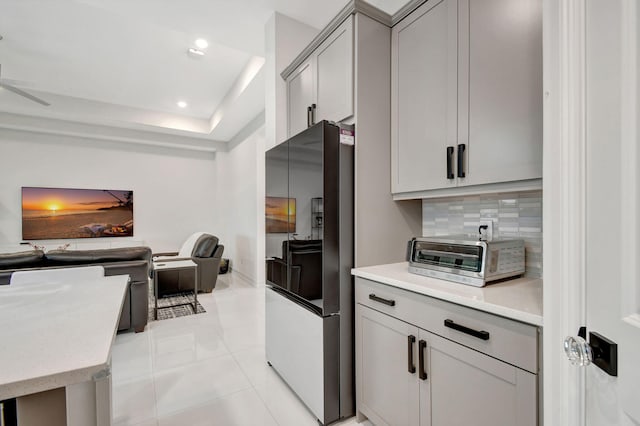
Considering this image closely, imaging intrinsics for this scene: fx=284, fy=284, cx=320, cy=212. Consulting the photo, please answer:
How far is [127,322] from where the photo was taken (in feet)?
9.77

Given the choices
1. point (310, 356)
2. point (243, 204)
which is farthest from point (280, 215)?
point (243, 204)

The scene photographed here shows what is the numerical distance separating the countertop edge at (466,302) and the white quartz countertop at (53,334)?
1.14m

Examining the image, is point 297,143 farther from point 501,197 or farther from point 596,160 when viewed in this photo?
point 596,160

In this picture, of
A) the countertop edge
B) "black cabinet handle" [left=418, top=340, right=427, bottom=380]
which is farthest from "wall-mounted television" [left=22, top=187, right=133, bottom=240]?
"black cabinet handle" [left=418, top=340, right=427, bottom=380]

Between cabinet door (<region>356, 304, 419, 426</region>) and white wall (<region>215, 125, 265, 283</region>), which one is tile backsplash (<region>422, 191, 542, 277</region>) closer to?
cabinet door (<region>356, 304, 419, 426</region>)

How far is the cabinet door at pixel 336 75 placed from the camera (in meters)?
1.74

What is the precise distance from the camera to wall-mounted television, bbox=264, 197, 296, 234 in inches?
75.9

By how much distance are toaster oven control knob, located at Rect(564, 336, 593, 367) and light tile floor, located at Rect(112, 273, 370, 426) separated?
55.3 inches

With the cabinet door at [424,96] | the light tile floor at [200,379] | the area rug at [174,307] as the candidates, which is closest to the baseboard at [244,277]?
the area rug at [174,307]

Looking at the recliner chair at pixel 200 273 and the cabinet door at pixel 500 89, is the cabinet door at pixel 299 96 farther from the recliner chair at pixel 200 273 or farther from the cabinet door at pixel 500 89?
the recliner chair at pixel 200 273

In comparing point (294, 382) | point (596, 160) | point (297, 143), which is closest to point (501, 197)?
point (596, 160)

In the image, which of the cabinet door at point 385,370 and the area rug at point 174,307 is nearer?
the cabinet door at point 385,370

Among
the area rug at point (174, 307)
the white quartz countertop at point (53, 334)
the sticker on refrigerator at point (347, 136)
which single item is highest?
the sticker on refrigerator at point (347, 136)

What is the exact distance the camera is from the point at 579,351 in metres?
0.64
